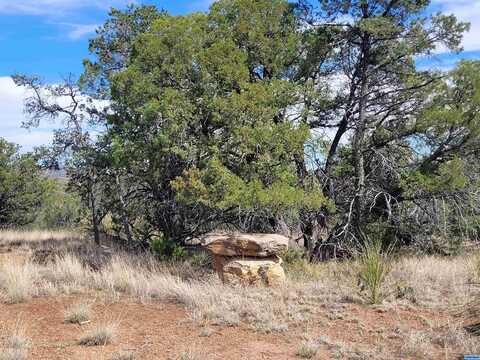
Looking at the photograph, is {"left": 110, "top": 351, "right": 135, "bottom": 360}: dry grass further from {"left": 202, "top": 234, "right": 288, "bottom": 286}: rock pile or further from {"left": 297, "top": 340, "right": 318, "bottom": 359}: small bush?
{"left": 202, "top": 234, "right": 288, "bottom": 286}: rock pile

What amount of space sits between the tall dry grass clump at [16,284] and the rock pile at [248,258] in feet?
11.0

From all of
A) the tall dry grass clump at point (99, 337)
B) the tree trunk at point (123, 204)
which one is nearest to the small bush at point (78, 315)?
the tall dry grass clump at point (99, 337)

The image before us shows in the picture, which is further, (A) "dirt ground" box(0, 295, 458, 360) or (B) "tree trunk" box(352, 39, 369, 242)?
(B) "tree trunk" box(352, 39, 369, 242)

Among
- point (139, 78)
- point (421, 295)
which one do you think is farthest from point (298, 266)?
point (139, 78)

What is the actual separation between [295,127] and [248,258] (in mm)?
2947

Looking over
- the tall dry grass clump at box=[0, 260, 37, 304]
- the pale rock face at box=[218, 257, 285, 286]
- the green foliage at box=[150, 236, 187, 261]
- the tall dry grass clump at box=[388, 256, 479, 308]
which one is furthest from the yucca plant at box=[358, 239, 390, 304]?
the tall dry grass clump at box=[0, 260, 37, 304]

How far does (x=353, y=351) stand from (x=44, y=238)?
16797 millimetres

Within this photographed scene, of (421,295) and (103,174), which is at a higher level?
(103,174)

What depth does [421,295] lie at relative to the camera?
26.4ft

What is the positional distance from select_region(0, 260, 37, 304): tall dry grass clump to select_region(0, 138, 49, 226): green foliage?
11.6m

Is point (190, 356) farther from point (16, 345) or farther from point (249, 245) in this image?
point (249, 245)

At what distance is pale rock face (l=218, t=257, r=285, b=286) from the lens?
9.62 metres

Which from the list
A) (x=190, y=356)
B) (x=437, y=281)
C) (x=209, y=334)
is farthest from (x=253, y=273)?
(x=190, y=356)

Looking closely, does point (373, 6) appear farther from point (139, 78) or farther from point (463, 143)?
point (139, 78)
